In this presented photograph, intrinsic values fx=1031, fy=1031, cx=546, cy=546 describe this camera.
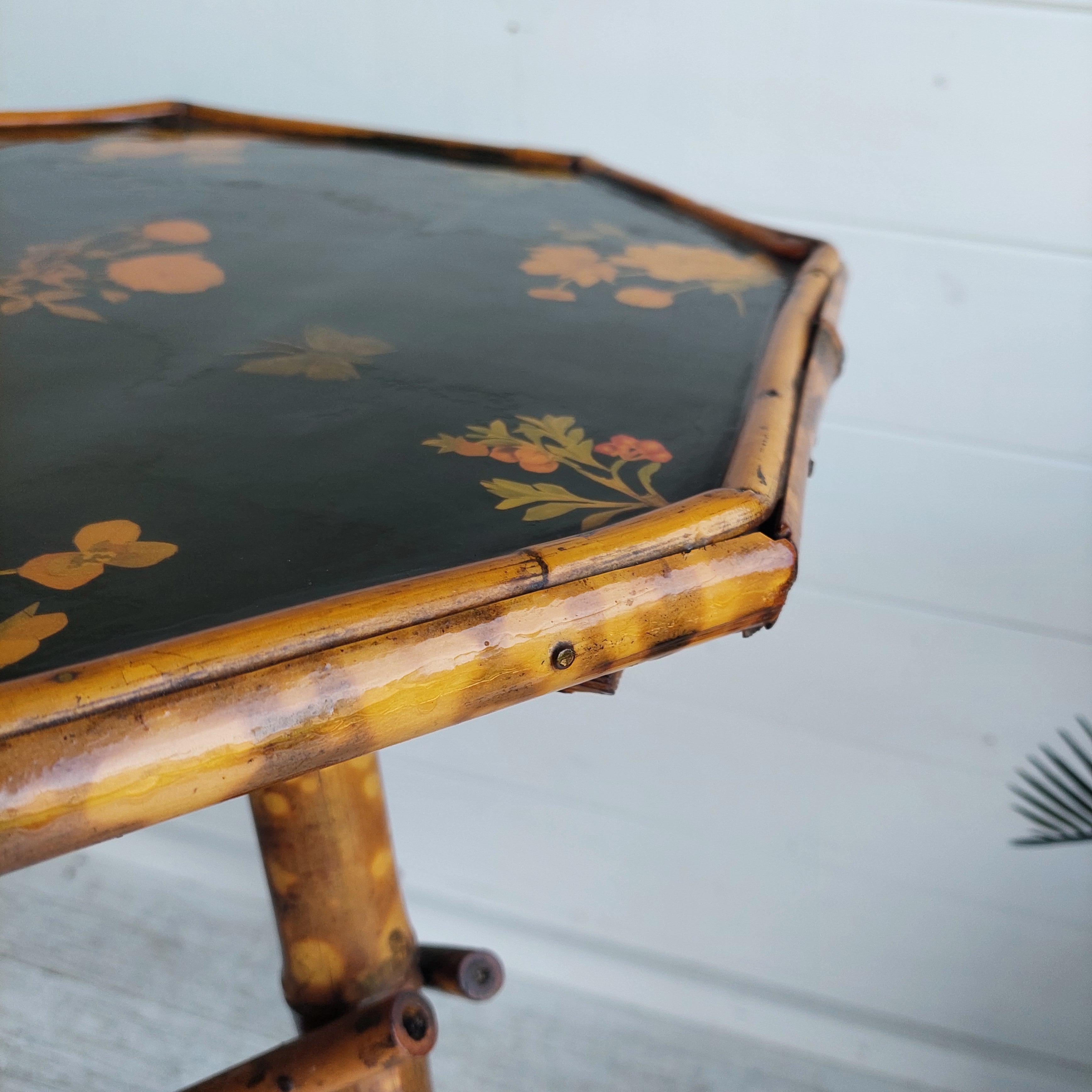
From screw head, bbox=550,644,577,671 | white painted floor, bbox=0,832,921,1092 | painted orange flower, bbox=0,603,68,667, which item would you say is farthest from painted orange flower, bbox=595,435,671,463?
white painted floor, bbox=0,832,921,1092

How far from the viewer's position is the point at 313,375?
0.47 m

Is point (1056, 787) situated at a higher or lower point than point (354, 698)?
lower

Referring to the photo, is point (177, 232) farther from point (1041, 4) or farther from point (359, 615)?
point (1041, 4)

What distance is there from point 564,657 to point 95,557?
0.15 m

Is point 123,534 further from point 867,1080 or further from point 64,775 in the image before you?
point 867,1080

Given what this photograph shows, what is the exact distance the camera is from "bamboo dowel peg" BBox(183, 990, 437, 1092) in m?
0.58

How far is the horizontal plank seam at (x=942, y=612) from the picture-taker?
45.1 inches

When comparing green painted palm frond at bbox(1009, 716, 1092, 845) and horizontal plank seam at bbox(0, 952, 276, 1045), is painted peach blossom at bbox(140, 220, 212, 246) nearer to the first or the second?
green painted palm frond at bbox(1009, 716, 1092, 845)

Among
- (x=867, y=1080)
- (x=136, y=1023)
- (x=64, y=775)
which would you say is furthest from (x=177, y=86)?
(x=867, y=1080)

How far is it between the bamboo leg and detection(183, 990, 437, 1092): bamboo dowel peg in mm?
32

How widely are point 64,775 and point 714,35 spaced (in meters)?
0.98

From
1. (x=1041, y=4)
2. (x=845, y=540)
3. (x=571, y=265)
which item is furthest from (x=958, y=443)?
(x=571, y=265)

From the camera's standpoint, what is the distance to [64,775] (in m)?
0.26

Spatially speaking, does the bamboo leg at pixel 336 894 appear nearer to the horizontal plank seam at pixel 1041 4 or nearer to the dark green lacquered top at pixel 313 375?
the dark green lacquered top at pixel 313 375
